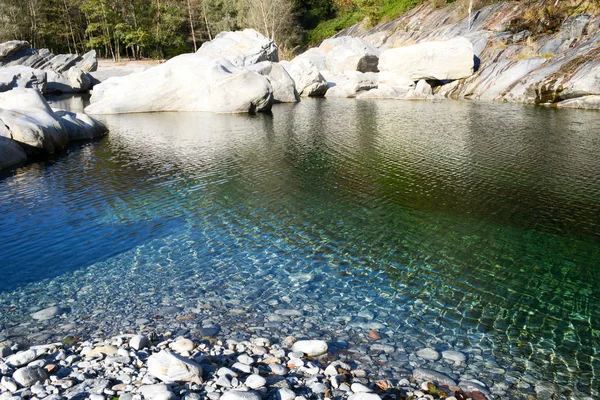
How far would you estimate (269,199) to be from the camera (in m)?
12.5

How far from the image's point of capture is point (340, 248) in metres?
9.51

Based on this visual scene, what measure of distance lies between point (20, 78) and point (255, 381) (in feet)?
158

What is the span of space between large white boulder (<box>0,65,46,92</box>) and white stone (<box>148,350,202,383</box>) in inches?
1701

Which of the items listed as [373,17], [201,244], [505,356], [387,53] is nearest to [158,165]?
[201,244]

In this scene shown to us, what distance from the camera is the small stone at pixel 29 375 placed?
503 cm

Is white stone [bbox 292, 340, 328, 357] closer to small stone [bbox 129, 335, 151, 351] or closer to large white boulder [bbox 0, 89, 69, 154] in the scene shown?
small stone [bbox 129, 335, 151, 351]

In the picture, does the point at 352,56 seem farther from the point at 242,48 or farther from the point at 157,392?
the point at 157,392

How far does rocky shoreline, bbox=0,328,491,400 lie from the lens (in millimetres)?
4910

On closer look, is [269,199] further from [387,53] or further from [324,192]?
[387,53]

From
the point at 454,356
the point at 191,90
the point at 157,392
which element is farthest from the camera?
the point at 191,90

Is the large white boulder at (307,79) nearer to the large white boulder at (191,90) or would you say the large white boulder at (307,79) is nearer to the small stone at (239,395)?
the large white boulder at (191,90)

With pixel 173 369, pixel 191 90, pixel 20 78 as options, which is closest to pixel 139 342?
pixel 173 369

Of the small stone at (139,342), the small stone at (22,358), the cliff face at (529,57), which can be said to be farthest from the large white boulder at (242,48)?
the small stone at (22,358)

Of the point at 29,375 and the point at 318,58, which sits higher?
the point at 318,58
